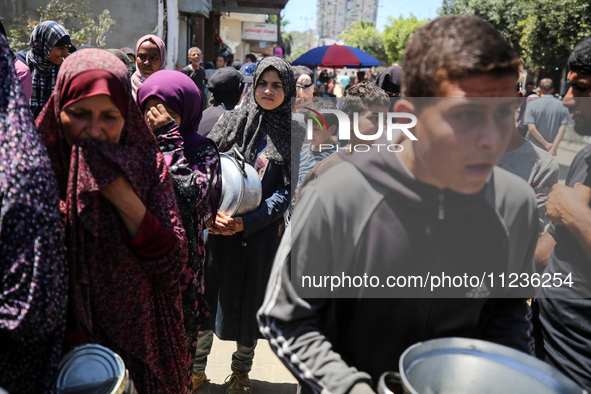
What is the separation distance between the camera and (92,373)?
1453 millimetres

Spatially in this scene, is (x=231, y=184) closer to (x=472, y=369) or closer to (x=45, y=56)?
(x=472, y=369)

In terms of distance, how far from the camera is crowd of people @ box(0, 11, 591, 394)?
129 cm

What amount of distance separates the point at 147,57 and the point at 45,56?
0.94 m

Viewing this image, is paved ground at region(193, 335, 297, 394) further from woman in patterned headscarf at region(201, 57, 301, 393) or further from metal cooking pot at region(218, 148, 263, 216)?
metal cooking pot at region(218, 148, 263, 216)

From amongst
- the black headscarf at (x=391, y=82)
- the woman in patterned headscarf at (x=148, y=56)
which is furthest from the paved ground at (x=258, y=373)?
the black headscarf at (x=391, y=82)

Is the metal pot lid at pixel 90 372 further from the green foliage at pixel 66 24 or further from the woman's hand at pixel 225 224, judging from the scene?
the green foliage at pixel 66 24

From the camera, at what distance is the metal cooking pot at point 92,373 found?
56.1 inches

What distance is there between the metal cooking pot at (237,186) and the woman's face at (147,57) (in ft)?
5.95

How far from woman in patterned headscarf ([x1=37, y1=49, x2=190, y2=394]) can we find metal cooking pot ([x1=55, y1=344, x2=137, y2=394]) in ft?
0.46

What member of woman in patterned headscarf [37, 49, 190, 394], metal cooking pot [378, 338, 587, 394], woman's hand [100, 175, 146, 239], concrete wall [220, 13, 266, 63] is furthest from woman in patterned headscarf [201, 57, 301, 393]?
concrete wall [220, 13, 266, 63]

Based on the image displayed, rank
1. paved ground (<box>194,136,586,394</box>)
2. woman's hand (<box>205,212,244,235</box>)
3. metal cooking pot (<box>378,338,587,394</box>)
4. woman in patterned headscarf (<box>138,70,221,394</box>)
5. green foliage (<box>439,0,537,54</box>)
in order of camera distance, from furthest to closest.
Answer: green foliage (<box>439,0,537,54</box>) < paved ground (<box>194,136,586,394</box>) < woman's hand (<box>205,212,244,235</box>) < woman in patterned headscarf (<box>138,70,221,394</box>) < metal cooking pot (<box>378,338,587,394</box>)

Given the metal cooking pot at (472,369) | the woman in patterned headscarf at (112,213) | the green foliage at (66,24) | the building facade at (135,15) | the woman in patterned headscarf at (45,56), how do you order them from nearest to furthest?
the metal cooking pot at (472,369) → the woman in patterned headscarf at (112,213) → the woman in patterned headscarf at (45,56) → the green foliage at (66,24) → the building facade at (135,15)

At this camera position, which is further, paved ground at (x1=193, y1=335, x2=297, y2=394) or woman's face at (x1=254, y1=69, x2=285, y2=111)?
paved ground at (x1=193, y1=335, x2=297, y2=394)

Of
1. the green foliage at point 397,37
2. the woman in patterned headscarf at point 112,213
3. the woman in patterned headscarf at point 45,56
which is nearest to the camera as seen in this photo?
the woman in patterned headscarf at point 112,213
